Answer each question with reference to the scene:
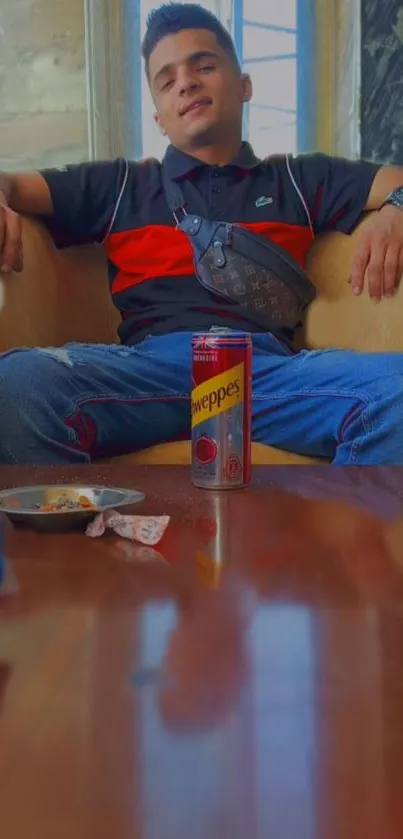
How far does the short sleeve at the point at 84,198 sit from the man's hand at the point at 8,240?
0.79 ft

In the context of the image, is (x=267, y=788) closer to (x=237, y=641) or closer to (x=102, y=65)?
(x=237, y=641)

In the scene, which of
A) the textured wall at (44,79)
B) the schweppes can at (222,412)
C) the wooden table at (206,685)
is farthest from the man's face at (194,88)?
the wooden table at (206,685)

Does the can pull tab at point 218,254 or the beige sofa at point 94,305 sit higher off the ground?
the can pull tab at point 218,254

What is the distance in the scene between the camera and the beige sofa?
1.37 meters

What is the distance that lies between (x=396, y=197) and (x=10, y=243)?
0.64m

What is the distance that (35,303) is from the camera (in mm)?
1419

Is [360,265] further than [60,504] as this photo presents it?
Yes

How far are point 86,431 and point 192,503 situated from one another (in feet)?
1.52

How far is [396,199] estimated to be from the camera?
1471 millimetres

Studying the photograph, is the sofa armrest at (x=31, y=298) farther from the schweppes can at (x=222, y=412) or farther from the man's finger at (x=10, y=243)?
the schweppes can at (x=222, y=412)

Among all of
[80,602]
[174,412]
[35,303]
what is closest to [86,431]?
[174,412]

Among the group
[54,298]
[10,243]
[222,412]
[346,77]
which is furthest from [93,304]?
[346,77]

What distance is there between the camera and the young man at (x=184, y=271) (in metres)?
1.13

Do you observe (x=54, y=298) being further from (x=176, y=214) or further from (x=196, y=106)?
(x=196, y=106)
